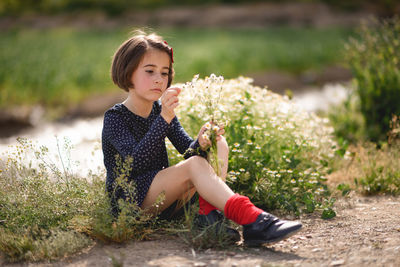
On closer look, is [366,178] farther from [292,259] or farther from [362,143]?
[292,259]

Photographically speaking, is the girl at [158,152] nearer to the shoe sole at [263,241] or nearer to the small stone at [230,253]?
the shoe sole at [263,241]

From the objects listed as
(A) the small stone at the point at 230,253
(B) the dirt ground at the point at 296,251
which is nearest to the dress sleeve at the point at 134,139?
(B) the dirt ground at the point at 296,251

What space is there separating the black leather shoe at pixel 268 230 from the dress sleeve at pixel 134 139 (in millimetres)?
736

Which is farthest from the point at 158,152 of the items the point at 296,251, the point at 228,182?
the point at 296,251

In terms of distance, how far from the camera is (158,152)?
2.77 meters

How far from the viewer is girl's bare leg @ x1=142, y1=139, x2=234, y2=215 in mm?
2465

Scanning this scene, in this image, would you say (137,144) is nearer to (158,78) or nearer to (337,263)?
(158,78)

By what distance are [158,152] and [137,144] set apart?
0.20 meters

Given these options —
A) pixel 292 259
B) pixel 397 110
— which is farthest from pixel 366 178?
pixel 292 259

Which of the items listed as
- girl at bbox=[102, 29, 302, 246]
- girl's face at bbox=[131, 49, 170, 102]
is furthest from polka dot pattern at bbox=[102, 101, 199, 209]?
girl's face at bbox=[131, 49, 170, 102]

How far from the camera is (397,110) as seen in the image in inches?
191

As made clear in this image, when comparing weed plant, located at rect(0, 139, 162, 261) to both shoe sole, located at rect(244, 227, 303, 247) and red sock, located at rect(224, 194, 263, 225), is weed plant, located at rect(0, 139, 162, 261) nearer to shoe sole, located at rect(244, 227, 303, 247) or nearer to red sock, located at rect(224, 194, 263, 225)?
red sock, located at rect(224, 194, 263, 225)

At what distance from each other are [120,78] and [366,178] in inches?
95.9

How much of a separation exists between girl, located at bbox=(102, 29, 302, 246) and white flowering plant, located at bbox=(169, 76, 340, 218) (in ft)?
1.30
